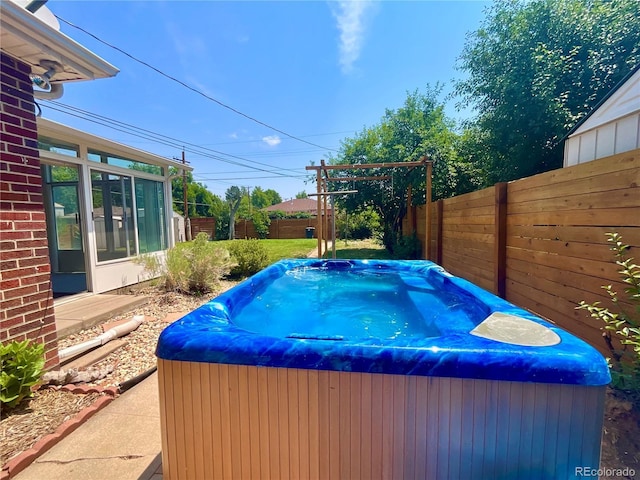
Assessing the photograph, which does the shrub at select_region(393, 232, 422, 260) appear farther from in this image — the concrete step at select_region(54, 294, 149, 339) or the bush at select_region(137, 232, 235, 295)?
the concrete step at select_region(54, 294, 149, 339)

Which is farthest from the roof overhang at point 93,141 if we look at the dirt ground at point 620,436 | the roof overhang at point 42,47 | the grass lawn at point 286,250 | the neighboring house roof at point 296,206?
the neighboring house roof at point 296,206

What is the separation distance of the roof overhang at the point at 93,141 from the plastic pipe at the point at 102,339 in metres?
2.78

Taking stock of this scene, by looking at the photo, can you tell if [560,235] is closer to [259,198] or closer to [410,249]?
[410,249]

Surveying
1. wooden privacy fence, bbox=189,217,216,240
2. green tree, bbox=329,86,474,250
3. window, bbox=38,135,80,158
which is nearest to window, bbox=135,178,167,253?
window, bbox=38,135,80,158

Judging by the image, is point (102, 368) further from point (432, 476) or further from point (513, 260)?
point (513, 260)

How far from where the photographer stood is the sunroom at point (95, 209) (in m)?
4.66

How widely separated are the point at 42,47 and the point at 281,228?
59.5ft

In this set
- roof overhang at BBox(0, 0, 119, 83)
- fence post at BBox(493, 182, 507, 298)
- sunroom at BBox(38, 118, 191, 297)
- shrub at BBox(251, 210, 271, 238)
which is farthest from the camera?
shrub at BBox(251, 210, 271, 238)

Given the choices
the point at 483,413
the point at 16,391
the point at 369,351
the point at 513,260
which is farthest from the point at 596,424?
the point at 16,391

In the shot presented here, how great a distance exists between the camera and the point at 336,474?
1267mm

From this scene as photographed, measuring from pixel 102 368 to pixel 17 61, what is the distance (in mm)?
2582

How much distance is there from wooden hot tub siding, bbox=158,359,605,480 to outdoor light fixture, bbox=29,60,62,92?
8.39ft

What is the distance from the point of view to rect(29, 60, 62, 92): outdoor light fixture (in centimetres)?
227

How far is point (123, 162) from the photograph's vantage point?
5.48 m
